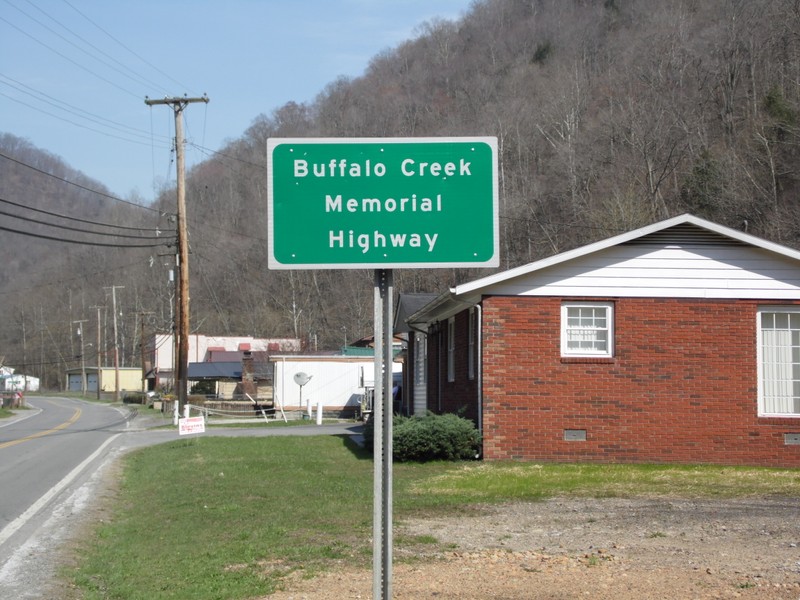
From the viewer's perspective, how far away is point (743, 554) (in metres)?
8.69

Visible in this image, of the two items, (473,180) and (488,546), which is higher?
(473,180)

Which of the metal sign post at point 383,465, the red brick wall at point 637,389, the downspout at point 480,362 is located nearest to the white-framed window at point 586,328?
the red brick wall at point 637,389

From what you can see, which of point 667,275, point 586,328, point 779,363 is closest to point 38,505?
point 586,328

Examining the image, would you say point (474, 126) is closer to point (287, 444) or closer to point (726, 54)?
point (726, 54)

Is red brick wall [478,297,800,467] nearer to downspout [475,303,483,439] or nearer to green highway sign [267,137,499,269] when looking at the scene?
downspout [475,303,483,439]

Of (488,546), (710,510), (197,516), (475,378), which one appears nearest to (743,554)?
(488,546)

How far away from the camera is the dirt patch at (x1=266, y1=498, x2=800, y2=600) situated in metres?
7.40

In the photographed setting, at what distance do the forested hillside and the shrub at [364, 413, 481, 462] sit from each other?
23.1 metres

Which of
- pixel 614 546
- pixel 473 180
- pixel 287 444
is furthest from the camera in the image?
pixel 287 444

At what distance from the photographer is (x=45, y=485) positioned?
1712 cm

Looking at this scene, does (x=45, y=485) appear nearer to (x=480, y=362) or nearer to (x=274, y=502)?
(x=274, y=502)

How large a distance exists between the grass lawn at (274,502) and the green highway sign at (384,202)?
383cm

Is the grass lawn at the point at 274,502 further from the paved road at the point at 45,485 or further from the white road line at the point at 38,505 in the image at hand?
the white road line at the point at 38,505

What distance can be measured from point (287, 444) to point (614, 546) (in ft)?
50.7
